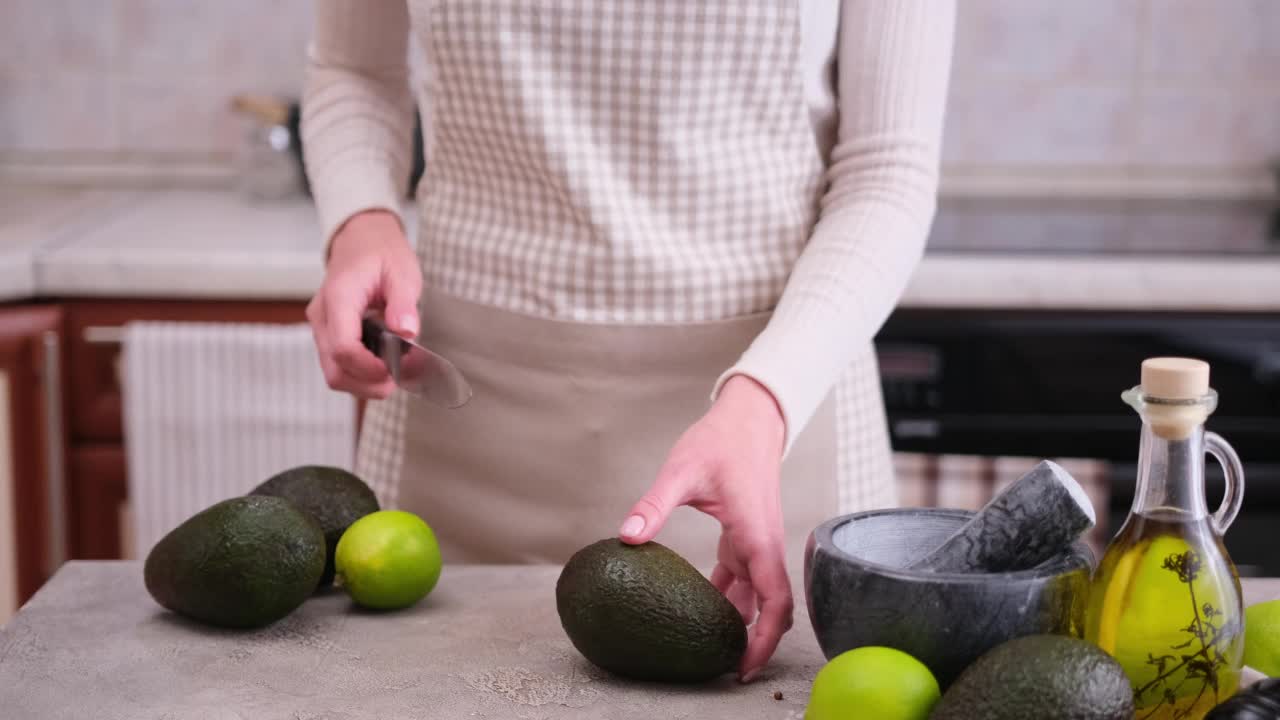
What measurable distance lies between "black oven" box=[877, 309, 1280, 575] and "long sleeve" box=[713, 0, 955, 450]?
66 centimetres

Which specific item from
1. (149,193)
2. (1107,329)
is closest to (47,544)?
(149,193)

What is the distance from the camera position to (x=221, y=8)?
2.22m

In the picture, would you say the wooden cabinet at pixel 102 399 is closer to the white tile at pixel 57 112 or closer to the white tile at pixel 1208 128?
the white tile at pixel 57 112

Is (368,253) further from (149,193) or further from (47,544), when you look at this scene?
(149,193)

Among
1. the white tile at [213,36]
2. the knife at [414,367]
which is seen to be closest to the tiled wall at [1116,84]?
the white tile at [213,36]

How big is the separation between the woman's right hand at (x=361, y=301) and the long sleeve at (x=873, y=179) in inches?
9.3

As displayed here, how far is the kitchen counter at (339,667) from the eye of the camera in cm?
67

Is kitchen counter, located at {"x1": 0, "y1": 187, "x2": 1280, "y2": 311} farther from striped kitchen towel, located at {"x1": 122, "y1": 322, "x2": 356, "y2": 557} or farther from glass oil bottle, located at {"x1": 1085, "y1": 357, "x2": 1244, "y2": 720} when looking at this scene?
glass oil bottle, located at {"x1": 1085, "y1": 357, "x2": 1244, "y2": 720}

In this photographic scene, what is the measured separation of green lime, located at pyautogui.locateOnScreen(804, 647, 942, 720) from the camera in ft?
1.98

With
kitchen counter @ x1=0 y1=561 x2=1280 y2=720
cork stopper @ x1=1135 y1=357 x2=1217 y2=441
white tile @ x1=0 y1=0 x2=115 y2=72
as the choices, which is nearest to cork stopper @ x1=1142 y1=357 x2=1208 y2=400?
cork stopper @ x1=1135 y1=357 x2=1217 y2=441

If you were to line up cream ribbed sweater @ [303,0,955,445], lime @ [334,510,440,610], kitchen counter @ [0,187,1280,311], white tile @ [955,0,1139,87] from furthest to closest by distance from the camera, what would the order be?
white tile @ [955,0,1139,87] → kitchen counter @ [0,187,1280,311] → cream ribbed sweater @ [303,0,955,445] → lime @ [334,510,440,610]

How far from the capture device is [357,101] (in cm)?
114

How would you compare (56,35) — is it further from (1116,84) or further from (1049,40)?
(1116,84)

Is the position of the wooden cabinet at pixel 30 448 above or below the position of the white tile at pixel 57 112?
below
